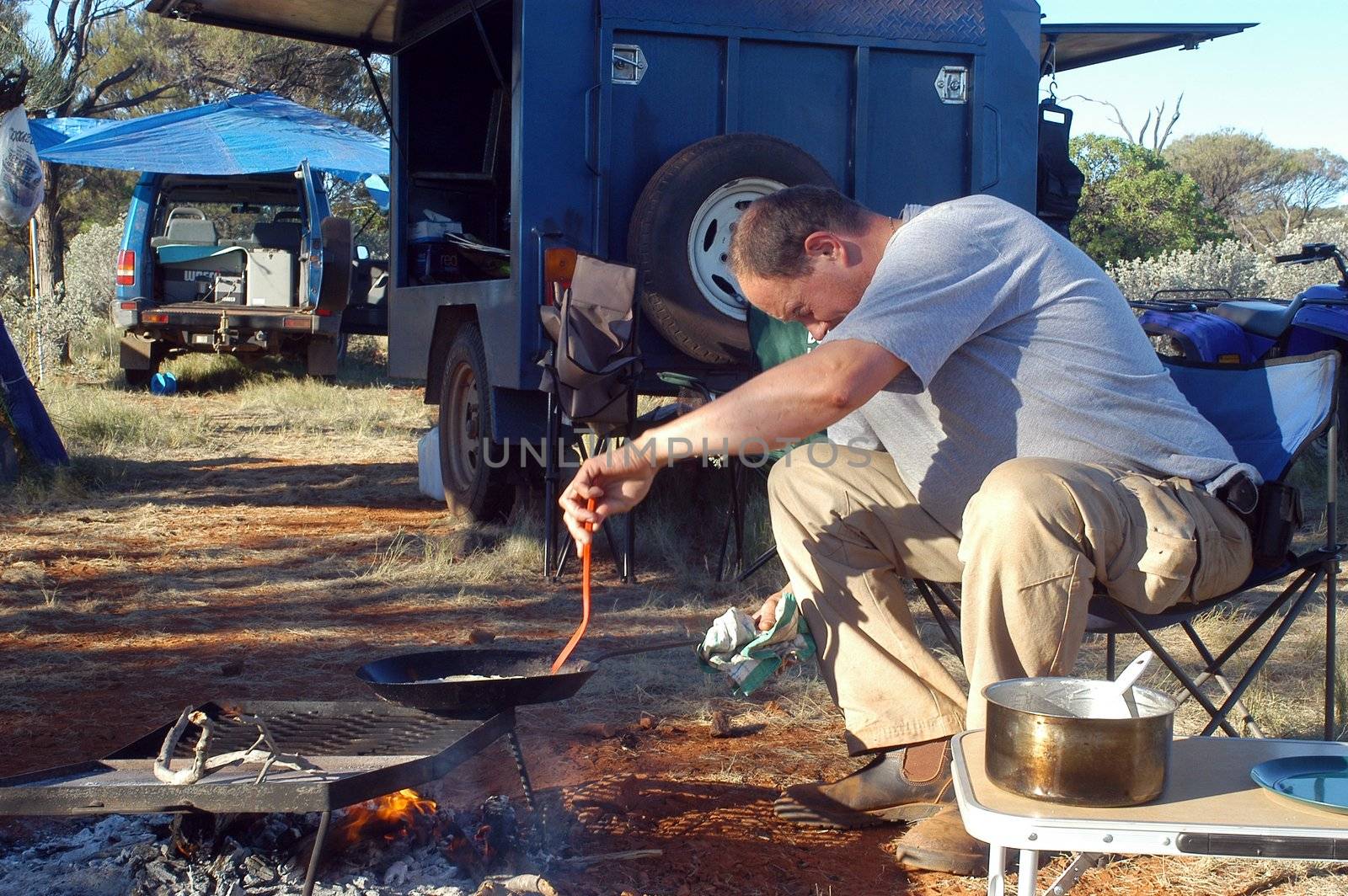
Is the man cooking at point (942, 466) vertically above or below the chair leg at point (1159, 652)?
above

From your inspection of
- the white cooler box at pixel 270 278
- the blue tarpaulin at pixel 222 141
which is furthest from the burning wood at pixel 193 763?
the white cooler box at pixel 270 278

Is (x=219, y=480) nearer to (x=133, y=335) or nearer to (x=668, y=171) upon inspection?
(x=668, y=171)

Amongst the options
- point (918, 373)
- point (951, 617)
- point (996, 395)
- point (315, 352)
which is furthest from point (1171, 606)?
point (315, 352)

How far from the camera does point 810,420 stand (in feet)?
7.09

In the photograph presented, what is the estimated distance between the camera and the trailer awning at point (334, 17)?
6.04 m

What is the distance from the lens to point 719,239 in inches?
199

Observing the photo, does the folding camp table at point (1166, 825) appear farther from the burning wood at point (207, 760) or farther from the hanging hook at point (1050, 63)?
the hanging hook at point (1050, 63)

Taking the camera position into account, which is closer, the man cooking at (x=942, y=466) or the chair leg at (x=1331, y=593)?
the man cooking at (x=942, y=466)

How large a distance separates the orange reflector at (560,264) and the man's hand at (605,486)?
2.67 metres

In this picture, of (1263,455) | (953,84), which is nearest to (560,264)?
(953,84)

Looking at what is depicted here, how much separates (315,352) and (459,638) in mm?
8578

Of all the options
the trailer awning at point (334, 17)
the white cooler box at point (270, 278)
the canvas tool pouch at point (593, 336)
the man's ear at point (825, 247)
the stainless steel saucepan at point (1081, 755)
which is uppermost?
the trailer awning at point (334, 17)

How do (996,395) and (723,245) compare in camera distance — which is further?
(723,245)

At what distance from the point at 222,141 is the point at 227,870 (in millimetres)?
11125
